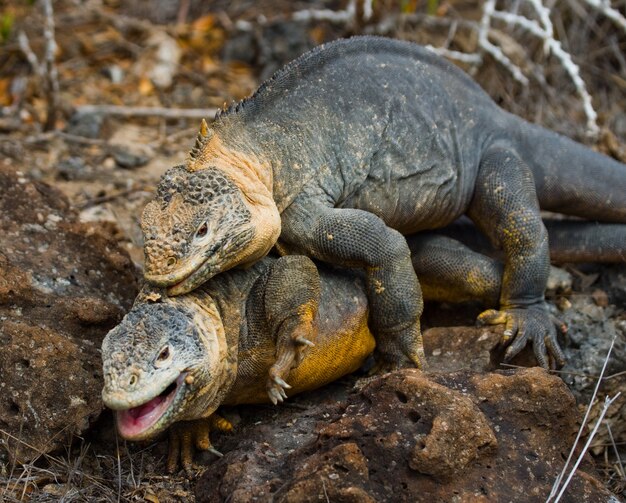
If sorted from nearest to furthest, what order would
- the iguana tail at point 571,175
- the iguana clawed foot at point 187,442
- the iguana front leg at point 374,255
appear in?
the iguana clawed foot at point 187,442 < the iguana front leg at point 374,255 < the iguana tail at point 571,175

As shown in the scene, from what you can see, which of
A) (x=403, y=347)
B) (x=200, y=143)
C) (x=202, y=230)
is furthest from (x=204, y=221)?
(x=403, y=347)

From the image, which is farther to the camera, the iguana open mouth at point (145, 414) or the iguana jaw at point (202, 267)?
the iguana jaw at point (202, 267)

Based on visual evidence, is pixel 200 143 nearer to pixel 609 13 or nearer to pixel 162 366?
pixel 162 366

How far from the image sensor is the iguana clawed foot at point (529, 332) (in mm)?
4441

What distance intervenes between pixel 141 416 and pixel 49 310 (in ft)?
3.10

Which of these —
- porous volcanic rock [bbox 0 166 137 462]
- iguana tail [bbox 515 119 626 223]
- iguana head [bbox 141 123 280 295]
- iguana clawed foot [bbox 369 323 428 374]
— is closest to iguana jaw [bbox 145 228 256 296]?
iguana head [bbox 141 123 280 295]

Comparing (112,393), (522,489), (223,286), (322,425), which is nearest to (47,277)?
(223,286)

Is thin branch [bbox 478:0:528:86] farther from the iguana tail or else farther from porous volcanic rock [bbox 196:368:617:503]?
porous volcanic rock [bbox 196:368:617:503]

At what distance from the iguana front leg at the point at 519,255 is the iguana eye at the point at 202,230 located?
68.0 inches

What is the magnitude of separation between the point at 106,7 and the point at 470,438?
698 cm

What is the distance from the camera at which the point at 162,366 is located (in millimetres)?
3346

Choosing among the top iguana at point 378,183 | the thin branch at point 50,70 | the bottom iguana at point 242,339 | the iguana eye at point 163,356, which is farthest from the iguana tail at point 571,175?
the thin branch at point 50,70

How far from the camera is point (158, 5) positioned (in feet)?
28.5

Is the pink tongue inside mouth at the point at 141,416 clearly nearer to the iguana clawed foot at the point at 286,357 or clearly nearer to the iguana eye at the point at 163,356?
the iguana eye at the point at 163,356
